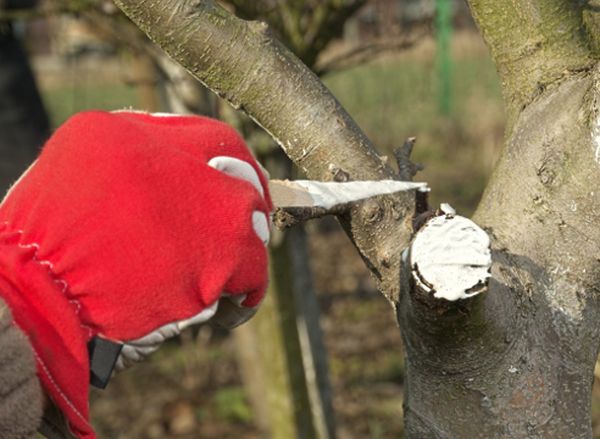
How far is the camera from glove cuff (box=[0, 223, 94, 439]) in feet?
3.43

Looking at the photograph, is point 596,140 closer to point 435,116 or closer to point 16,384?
point 16,384

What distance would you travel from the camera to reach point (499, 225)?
4.43 feet

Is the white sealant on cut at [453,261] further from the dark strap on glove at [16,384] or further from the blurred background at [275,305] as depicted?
the blurred background at [275,305]

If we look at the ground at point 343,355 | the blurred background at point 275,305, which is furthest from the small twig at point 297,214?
the ground at point 343,355

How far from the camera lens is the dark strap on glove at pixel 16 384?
1018mm

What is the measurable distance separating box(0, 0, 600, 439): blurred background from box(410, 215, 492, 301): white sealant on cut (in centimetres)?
146

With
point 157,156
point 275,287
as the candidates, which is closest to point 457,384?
point 157,156

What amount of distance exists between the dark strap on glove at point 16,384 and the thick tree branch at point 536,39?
81 cm

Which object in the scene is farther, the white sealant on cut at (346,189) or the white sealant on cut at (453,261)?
the white sealant on cut at (346,189)

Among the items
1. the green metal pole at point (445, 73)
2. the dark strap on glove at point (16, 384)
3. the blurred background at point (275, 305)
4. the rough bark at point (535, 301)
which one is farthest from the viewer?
the green metal pole at point (445, 73)

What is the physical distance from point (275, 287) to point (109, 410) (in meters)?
1.84

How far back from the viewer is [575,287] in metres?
1.31

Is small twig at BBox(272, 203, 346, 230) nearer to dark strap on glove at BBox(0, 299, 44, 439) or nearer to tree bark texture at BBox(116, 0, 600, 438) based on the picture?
tree bark texture at BBox(116, 0, 600, 438)

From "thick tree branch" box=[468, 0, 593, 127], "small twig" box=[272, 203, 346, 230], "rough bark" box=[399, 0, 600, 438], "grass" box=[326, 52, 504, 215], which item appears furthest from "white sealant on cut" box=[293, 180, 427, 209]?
"grass" box=[326, 52, 504, 215]
